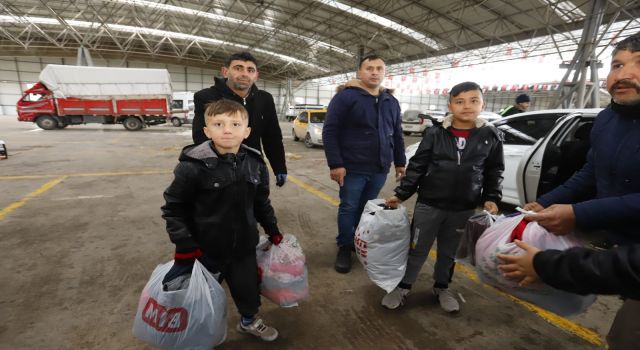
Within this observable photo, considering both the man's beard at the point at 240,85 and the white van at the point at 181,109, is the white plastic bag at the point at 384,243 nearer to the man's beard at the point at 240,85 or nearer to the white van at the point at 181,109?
the man's beard at the point at 240,85

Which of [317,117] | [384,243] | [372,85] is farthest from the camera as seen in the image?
[317,117]

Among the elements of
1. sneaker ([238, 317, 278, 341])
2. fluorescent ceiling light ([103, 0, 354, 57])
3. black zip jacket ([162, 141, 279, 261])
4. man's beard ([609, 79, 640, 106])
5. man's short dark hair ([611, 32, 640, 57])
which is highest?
fluorescent ceiling light ([103, 0, 354, 57])

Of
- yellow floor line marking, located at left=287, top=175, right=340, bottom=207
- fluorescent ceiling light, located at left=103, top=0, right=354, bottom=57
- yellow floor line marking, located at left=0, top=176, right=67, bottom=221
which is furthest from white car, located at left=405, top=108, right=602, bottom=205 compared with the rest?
fluorescent ceiling light, located at left=103, top=0, right=354, bottom=57

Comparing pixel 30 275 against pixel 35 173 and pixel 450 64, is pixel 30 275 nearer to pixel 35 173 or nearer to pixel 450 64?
pixel 35 173

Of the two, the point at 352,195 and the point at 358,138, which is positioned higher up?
the point at 358,138

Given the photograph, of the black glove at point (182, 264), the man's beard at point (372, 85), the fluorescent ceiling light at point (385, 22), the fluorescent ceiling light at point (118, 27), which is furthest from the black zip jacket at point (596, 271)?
the fluorescent ceiling light at point (118, 27)

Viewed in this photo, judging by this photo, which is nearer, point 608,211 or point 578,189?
point 608,211

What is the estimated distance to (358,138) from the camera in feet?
8.19

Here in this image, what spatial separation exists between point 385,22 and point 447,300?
1802cm

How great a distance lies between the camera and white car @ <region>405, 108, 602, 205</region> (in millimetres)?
3111

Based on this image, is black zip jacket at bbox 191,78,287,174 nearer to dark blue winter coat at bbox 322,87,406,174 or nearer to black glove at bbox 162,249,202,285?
dark blue winter coat at bbox 322,87,406,174

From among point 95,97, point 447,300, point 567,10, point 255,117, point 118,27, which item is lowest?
point 447,300

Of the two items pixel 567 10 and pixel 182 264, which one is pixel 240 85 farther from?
pixel 567 10

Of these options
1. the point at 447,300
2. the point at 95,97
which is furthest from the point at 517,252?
the point at 95,97
